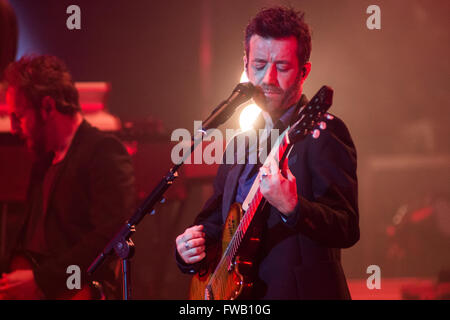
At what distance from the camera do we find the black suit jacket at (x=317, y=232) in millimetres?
1627

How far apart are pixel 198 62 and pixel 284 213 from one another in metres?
3.52

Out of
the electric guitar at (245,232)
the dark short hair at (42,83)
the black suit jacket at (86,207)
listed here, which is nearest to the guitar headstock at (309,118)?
the electric guitar at (245,232)

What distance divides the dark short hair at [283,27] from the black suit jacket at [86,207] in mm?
1345

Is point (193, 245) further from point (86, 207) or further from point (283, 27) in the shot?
point (86, 207)

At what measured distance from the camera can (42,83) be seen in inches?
119

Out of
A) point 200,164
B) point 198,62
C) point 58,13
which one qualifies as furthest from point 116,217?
point 58,13

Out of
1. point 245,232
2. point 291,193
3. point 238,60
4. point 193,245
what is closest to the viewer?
point 291,193

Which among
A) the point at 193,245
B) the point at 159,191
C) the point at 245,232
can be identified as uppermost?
the point at 159,191

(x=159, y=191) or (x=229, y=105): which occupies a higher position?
(x=229, y=105)

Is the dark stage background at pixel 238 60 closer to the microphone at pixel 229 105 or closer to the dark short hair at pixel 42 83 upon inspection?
the dark short hair at pixel 42 83

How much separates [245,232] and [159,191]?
0.38 metres

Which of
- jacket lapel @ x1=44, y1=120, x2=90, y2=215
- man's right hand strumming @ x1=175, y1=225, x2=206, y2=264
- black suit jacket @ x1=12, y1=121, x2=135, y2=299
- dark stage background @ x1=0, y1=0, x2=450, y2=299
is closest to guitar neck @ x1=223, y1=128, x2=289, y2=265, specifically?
man's right hand strumming @ x1=175, y1=225, x2=206, y2=264

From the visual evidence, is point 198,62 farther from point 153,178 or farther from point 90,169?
point 90,169

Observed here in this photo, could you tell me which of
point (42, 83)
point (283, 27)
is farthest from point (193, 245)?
Result: point (42, 83)
